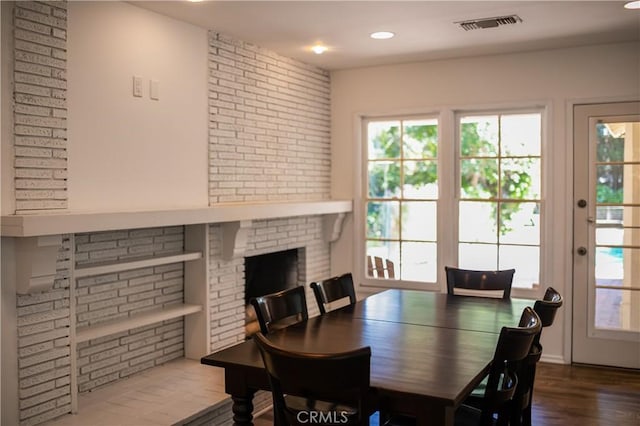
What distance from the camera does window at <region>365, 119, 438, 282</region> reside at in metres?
5.43

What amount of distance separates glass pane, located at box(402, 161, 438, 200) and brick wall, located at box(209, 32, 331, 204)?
2.48 feet

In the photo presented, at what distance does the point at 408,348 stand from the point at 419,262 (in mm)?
3088

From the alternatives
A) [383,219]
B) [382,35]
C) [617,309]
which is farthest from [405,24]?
[617,309]

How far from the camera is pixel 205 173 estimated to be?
4.23 m

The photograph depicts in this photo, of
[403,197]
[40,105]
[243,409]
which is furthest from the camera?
[403,197]

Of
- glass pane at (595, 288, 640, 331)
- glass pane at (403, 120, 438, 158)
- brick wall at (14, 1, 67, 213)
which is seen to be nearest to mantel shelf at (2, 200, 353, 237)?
brick wall at (14, 1, 67, 213)

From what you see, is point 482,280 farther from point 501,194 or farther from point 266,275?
point 266,275

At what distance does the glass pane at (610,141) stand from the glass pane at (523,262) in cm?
90

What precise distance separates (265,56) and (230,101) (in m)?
0.59

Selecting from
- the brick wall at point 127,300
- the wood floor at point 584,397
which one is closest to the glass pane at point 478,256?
the wood floor at point 584,397

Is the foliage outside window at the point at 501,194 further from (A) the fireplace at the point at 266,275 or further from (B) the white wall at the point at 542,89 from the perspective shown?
(A) the fireplace at the point at 266,275

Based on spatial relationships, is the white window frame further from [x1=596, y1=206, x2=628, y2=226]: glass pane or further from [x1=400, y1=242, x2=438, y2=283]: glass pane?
[x1=596, y1=206, x2=628, y2=226]: glass pane

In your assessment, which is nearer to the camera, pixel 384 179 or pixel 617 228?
pixel 617 228

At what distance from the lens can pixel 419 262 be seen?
550cm
